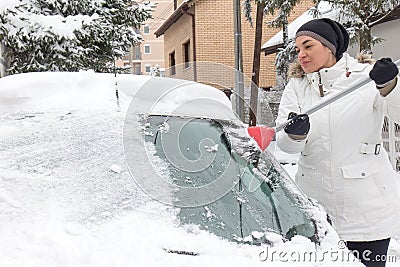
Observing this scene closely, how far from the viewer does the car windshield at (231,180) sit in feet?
5.60

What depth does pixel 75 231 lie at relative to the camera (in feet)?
4.86

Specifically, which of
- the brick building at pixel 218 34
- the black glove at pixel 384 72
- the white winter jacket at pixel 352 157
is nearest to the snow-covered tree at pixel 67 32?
the white winter jacket at pixel 352 157

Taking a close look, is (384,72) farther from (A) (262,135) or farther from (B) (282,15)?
(B) (282,15)

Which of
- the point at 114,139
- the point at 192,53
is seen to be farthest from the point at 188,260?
the point at 192,53

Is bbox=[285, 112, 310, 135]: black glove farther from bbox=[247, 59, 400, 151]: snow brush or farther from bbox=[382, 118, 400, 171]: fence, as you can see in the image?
bbox=[382, 118, 400, 171]: fence

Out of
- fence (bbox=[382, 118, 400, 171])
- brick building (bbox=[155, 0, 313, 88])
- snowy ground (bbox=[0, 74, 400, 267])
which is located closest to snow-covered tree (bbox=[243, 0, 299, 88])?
fence (bbox=[382, 118, 400, 171])

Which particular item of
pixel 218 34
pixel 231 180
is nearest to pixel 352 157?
pixel 231 180

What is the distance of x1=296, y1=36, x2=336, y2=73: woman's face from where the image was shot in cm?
205

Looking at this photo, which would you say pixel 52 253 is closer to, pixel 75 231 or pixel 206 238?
pixel 75 231

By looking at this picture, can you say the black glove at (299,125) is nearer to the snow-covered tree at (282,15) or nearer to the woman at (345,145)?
the woman at (345,145)

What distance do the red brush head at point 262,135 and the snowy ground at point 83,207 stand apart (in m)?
0.58

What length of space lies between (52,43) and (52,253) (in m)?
5.44

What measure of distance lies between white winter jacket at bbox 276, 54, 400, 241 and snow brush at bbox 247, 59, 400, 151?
5cm

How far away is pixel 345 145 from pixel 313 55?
0.43 metres
